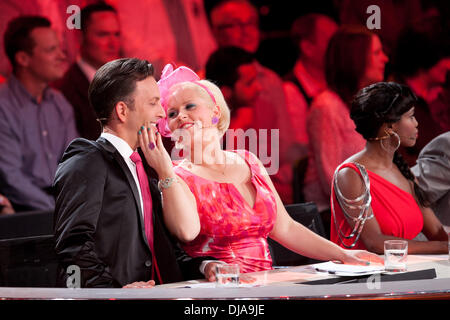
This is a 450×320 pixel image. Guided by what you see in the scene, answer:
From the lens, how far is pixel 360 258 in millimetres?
2707

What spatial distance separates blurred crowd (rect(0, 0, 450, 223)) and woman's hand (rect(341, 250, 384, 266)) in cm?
276

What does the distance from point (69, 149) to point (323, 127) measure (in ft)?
12.4

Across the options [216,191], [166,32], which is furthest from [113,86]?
[166,32]

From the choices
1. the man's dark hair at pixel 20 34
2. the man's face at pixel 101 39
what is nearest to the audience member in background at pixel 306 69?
the man's face at pixel 101 39

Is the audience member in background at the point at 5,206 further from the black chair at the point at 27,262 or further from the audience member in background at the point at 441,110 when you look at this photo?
the audience member in background at the point at 441,110

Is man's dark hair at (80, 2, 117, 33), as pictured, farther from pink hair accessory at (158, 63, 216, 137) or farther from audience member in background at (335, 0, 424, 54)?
pink hair accessory at (158, 63, 216, 137)

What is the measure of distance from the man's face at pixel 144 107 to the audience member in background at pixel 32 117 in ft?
8.49

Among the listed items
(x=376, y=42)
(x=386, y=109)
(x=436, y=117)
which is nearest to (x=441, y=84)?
(x=436, y=117)

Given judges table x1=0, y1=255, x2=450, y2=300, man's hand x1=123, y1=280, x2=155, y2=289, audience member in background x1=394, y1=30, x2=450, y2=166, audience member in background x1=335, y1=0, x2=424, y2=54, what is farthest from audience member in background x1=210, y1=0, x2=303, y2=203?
judges table x1=0, y1=255, x2=450, y2=300

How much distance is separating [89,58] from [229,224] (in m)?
3.07

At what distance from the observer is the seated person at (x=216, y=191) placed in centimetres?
264

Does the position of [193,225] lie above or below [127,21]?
below

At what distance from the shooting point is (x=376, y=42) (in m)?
6.30
